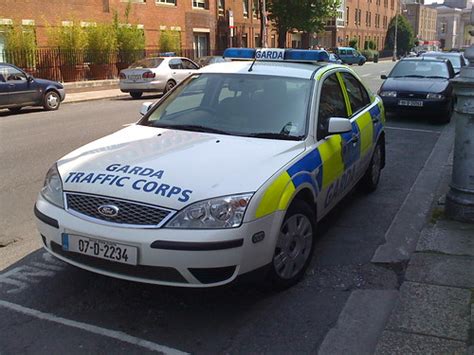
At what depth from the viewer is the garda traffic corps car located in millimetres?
3273

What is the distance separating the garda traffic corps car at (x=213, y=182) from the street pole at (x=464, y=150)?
101 cm

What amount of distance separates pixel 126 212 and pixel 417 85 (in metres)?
11.0

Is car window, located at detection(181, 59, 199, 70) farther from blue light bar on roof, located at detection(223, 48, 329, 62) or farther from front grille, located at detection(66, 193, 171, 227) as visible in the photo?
front grille, located at detection(66, 193, 171, 227)

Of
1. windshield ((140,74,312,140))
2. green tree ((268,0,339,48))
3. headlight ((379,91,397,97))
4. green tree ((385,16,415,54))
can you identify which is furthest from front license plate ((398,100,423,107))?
green tree ((385,16,415,54))

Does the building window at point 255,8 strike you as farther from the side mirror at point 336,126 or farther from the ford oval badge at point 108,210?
the ford oval badge at point 108,210

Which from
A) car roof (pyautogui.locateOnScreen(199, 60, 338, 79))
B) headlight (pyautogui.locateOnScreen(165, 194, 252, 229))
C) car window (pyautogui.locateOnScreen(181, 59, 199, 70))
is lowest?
headlight (pyautogui.locateOnScreen(165, 194, 252, 229))

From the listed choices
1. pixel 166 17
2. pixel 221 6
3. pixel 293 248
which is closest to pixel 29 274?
pixel 293 248

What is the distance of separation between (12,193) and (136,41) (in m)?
23.3

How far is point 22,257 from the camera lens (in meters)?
4.58

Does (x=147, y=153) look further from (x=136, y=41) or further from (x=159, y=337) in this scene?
(x=136, y=41)

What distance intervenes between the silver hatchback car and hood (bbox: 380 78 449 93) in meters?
8.66

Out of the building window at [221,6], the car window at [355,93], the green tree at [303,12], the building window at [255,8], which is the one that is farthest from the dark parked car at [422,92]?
the building window at [255,8]

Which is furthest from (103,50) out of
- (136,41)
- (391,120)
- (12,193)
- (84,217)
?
(84,217)

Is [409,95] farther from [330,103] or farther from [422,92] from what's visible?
[330,103]
